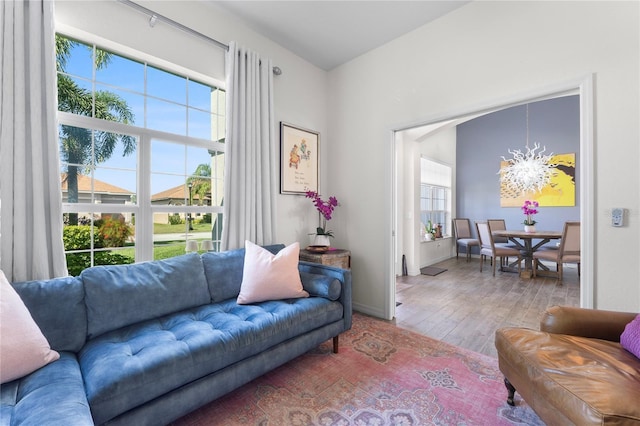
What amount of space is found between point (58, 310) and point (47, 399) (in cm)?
64

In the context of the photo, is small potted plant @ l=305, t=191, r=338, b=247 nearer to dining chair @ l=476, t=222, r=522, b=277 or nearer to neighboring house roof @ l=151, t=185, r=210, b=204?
neighboring house roof @ l=151, t=185, r=210, b=204

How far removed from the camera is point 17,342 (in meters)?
1.21

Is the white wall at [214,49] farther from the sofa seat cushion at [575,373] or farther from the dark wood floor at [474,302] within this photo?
the sofa seat cushion at [575,373]

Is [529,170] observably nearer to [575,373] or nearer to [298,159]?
[298,159]

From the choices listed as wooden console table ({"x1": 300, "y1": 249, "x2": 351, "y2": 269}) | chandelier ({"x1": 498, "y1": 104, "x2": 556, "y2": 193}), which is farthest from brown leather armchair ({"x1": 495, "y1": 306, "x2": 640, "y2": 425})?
chandelier ({"x1": 498, "y1": 104, "x2": 556, "y2": 193})

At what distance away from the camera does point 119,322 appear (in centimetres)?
166

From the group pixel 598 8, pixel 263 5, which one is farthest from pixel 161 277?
pixel 598 8

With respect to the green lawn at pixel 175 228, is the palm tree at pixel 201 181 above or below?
above

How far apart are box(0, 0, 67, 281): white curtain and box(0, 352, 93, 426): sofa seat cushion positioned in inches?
29.3

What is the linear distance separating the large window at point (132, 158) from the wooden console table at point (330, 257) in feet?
3.09

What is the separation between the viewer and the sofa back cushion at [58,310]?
4.78 feet

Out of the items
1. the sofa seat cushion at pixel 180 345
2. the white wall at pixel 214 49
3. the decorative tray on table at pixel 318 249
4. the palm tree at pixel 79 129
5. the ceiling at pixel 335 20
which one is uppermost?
the ceiling at pixel 335 20

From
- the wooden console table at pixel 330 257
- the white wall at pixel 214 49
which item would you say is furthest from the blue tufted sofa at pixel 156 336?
the white wall at pixel 214 49

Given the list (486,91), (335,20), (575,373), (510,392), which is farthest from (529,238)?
(335,20)
